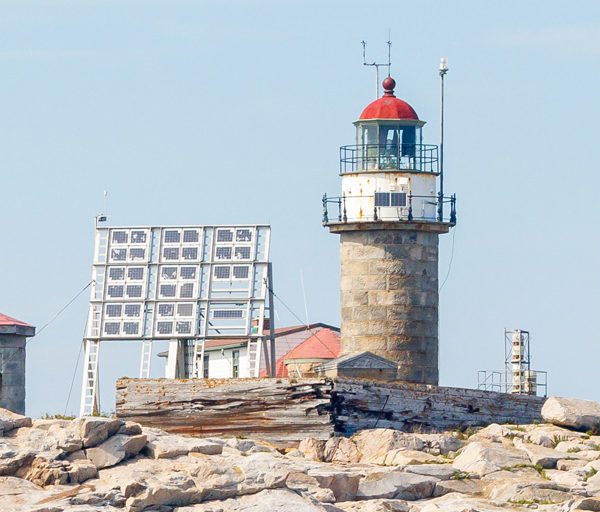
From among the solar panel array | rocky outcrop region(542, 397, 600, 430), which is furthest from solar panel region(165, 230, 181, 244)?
rocky outcrop region(542, 397, 600, 430)

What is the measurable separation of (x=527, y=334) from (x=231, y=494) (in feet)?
69.7

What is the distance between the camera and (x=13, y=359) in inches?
1854

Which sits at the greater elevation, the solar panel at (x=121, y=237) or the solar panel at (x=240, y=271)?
the solar panel at (x=121, y=237)

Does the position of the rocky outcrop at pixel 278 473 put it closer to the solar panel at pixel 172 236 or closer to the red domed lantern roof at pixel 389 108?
the solar panel at pixel 172 236

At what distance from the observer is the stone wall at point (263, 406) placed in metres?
→ 34.8

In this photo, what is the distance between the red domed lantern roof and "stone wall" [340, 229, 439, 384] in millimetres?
3273

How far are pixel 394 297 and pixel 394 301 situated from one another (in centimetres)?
11

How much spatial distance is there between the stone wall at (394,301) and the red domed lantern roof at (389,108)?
3.27m

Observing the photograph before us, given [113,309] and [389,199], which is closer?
[113,309]

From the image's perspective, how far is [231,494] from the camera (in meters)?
26.2

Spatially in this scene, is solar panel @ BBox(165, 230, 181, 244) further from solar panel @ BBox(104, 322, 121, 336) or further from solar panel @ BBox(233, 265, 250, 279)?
solar panel @ BBox(104, 322, 121, 336)

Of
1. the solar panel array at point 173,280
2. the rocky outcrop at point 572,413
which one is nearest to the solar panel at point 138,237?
the solar panel array at point 173,280

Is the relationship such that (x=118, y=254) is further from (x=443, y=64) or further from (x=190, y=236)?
(x=443, y=64)

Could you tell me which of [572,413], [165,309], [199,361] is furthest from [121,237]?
[572,413]
